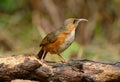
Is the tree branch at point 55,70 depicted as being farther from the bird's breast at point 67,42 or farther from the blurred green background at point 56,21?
the blurred green background at point 56,21

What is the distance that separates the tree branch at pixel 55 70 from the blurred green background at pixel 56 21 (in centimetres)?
348

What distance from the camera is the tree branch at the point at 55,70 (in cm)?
447

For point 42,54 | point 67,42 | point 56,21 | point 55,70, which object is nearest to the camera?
point 55,70

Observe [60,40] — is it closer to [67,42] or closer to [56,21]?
[67,42]

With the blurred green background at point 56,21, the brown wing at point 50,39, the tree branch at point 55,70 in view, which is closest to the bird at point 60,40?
the brown wing at point 50,39

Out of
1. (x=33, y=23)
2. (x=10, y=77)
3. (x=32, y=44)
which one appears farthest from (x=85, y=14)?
(x=10, y=77)

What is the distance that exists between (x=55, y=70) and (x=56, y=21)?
4885 mm

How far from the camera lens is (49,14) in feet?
31.6

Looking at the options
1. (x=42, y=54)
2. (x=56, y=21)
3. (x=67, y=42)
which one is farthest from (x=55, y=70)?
(x=56, y=21)

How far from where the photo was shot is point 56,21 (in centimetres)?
947

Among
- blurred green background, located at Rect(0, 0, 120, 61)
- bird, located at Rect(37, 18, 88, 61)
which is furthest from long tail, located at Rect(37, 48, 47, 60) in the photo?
blurred green background, located at Rect(0, 0, 120, 61)

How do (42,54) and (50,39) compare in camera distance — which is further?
(42,54)

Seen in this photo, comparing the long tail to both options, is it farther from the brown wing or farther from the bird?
the brown wing

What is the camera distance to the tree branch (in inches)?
176
